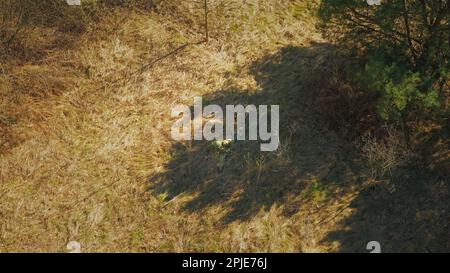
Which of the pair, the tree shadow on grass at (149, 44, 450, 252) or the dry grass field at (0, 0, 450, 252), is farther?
the dry grass field at (0, 0, 450, 252)

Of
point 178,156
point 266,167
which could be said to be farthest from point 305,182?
point 178,156

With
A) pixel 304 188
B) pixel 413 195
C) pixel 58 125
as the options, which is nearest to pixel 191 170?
pixel 304 188

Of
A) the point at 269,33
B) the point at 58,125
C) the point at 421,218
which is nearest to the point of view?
the point at 421,218

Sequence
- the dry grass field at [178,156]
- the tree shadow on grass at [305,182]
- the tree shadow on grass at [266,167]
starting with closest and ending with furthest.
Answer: the tree shadow on grass at [305,182] < the dry grass field at [178,156] < the tree shadow on grass at [266,167]

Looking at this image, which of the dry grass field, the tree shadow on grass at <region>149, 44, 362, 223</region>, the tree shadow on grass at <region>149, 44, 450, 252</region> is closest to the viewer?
the tree shadow on grass at <region>149, 44, 450, 252</region>

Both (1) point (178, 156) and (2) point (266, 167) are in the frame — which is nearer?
(2) point (266, 167)

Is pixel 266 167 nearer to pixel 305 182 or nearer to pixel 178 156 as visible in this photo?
pixel 305 182

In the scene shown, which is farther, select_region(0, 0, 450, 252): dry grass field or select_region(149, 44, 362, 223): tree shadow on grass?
select_region(149, 44, 362, 223): tree shadow on grass

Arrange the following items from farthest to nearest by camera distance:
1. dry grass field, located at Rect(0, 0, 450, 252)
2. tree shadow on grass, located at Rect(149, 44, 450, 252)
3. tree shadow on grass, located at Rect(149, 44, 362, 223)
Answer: tree shadow on grass, located at Rect(149, 44, 362, 223), dry grass field, located at Rect(0, 0, 450, 252), tree shadow on grass, located at Rect(149, 44, 450, 252)

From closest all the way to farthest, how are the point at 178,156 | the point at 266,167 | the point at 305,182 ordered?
the point at 305,182 → the point at 266,167 → the point at 178,156
